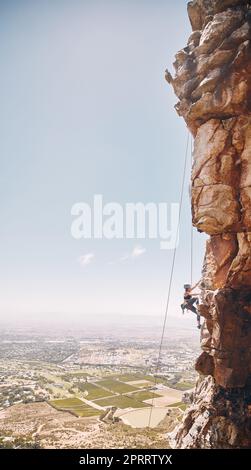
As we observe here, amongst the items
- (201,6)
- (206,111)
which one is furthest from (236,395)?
(201,6)

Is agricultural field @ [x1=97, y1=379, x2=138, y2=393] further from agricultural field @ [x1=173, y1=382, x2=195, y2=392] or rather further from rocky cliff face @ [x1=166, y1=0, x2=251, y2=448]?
rocky cliff face @ [x1=166, y1=0, x2=251, y2=448]

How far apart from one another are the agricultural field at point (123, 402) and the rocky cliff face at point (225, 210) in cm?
5046

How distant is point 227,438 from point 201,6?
70.3 ft

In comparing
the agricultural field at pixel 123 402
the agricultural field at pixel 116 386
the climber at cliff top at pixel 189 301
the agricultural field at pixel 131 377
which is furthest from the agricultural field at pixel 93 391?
the climber at cliff top at pixel 189 301

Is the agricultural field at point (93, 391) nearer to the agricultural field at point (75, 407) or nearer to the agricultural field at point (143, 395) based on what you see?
the agricultural field at point (75, 407)

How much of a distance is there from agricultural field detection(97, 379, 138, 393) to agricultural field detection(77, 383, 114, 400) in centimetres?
260

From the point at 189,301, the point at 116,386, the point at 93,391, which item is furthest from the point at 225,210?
the point at 116,386

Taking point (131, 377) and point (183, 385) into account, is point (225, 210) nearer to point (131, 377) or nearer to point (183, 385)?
point (183, 385)

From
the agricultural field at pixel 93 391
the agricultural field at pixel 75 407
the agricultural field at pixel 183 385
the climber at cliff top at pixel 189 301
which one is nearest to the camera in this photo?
the climber at cliff top at pixel 189 301

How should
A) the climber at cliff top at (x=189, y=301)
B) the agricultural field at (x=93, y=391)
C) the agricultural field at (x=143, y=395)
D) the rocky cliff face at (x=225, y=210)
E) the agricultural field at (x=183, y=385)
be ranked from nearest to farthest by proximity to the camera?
the rocky cliff face at (x=225, y=210) → the climber at cliff top at (x=189, y=301) → the agricultural field at (x=143, y=395) → the agricultural field at (x=93, y=391) → the agricultural field at (x=183, y=385)

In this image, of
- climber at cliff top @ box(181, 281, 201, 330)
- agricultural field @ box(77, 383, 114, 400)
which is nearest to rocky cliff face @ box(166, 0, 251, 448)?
climber at cliff top @ box(181, 281, 201, 330)

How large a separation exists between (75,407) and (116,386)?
71.0ft

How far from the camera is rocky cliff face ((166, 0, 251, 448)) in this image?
44.0ft

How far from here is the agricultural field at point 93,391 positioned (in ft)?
227
